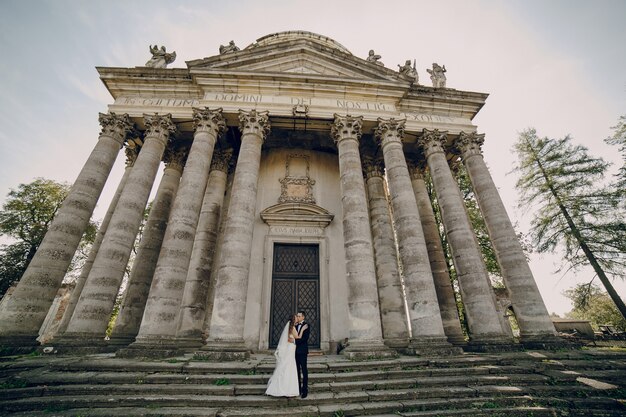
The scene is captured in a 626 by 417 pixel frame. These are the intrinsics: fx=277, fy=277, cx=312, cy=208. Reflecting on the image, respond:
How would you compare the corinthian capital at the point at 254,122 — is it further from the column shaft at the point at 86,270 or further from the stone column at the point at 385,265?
the column shaft at the point at 86,270

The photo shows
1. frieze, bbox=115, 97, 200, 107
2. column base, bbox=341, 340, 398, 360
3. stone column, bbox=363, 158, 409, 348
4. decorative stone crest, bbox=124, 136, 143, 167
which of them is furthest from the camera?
decorative stone crest, bbox=124, 136, 143, 167

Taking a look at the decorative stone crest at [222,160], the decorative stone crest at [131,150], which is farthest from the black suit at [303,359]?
the decorative stone crest at [131,150]

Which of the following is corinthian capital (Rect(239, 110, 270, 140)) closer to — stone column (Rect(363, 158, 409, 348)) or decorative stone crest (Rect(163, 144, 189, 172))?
decorative stone crest (Rect(163, 144, 189, 172))

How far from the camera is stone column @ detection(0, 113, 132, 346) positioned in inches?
326

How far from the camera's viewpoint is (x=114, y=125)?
456 inches

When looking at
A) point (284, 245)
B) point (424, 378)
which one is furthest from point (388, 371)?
point (284, 245)

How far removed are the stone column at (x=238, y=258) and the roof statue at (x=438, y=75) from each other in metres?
9.55

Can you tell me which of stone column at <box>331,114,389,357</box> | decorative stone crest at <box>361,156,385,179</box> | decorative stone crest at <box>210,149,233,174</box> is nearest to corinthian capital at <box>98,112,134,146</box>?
decorative stone crest at <box>210,149,233,174</box>

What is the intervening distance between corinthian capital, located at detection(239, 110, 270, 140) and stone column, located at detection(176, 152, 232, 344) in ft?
9.21

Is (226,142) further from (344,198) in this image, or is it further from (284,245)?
(344,198)

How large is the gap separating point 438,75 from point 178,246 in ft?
49.7

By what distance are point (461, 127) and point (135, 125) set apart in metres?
15.2

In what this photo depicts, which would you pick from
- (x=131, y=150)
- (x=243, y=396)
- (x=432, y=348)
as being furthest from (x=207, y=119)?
(x=432, y=348)

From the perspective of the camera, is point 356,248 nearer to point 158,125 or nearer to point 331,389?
point 331,389
